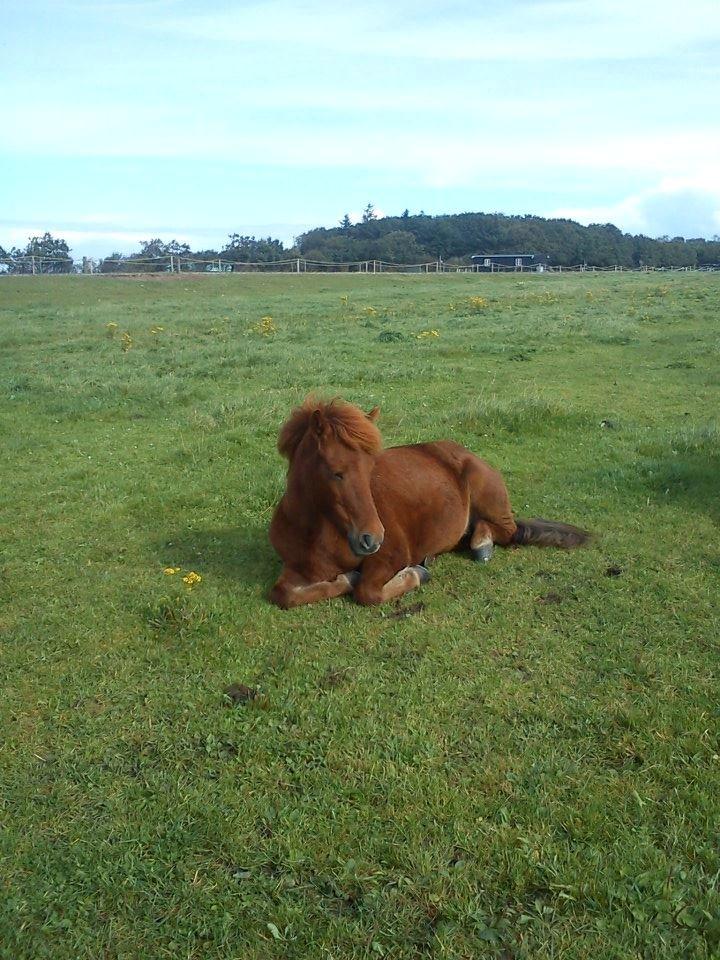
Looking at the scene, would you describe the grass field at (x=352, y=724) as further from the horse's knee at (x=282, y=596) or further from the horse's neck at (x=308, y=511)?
the horse's neck at (x=308, y=511)

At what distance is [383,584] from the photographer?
6.16 meters

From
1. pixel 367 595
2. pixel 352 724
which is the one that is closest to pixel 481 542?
pixel 367 595

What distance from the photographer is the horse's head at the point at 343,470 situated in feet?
18.7

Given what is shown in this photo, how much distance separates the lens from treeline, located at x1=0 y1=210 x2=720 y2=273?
90062mm

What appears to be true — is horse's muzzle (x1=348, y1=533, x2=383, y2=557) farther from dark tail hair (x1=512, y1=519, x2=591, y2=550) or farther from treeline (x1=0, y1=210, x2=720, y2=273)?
treeline (x1=0, y1=210, x2=720, y2=273)

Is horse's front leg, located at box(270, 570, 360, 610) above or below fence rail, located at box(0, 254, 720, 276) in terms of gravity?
below

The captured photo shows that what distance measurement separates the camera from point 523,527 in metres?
7.20

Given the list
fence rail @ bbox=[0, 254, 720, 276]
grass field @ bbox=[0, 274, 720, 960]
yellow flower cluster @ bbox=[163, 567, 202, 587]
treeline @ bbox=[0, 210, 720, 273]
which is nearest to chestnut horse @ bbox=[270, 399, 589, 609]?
grass field @ bbox=[0, 274, 720, 960]

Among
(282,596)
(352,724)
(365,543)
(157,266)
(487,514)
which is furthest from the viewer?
(157,266)

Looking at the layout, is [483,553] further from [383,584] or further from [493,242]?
[493,242]

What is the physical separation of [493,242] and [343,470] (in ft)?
380

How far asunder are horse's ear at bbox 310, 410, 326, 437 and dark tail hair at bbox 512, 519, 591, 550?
2.23 m

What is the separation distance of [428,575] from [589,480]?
10.9ft

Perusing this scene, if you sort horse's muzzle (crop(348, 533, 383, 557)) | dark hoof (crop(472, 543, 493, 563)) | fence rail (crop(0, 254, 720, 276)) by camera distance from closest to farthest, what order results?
horse's muzzle (crop(348, 533, 383, 557)) → dark hoof (crop(472, 543, 493, 563)) → fence rail (crop(0, 254, 720, 276))
